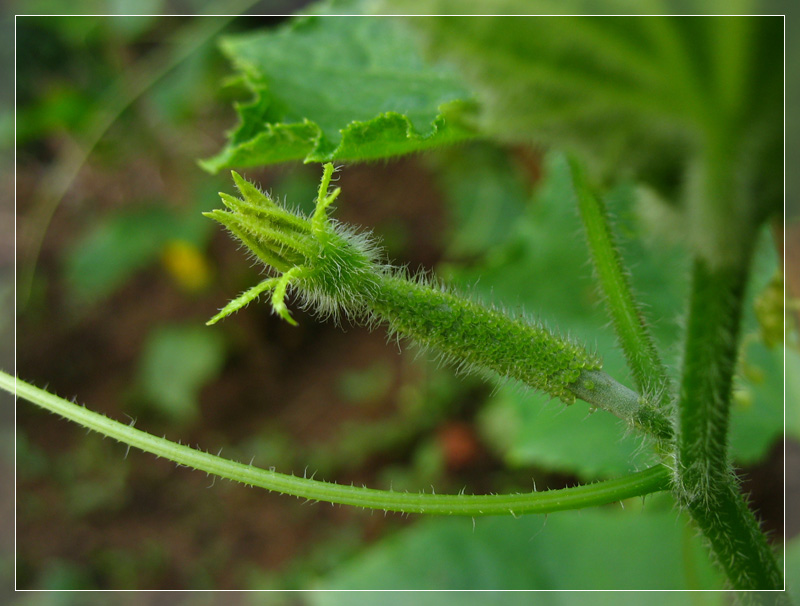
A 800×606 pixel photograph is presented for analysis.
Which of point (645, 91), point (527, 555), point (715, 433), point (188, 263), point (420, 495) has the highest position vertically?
point (645, 91)

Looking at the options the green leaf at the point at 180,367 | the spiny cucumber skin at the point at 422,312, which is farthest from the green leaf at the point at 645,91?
the green leaf at the point at 180,367

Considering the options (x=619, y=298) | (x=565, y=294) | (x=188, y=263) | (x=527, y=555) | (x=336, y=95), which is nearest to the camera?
(x=619, y=298)

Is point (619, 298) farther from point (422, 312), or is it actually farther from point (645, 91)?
point (645, 91)

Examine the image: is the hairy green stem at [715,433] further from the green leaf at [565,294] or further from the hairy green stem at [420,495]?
the green leaf at [565,294]

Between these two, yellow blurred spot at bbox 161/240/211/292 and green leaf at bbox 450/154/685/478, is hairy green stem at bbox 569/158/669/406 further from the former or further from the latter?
yellow blurred spot at bbox 161/240/211/292

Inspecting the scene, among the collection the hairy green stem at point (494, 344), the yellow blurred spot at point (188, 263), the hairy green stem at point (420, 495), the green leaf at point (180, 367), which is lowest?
the green leaf at point (180, 367)

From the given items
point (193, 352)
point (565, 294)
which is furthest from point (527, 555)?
point (193, 352)
